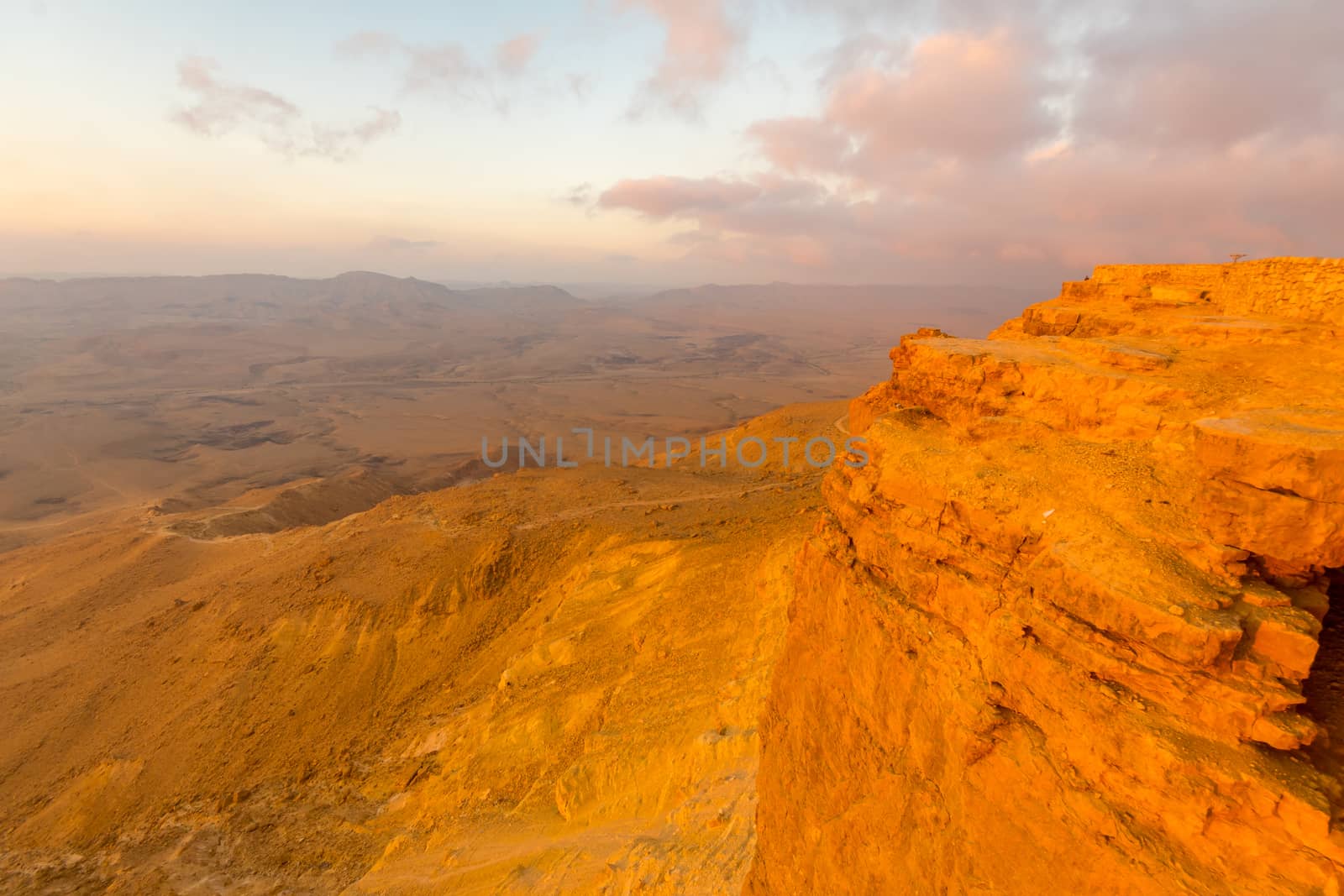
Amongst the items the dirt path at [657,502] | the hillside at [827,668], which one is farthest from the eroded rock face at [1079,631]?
the dirt path at [657,502]

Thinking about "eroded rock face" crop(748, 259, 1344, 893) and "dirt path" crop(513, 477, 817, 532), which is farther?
"dirt path" crop(513, 477, 817, 532)

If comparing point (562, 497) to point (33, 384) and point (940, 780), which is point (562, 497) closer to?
point (940, 780)

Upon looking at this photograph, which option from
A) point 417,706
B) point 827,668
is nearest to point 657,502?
point 417,706

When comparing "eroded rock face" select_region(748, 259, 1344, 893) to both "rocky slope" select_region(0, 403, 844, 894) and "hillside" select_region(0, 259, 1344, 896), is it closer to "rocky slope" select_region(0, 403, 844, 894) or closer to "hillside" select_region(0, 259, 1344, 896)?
"hillside" select_region(0, 259, 1344, 896)

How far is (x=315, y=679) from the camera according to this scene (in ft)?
49.9

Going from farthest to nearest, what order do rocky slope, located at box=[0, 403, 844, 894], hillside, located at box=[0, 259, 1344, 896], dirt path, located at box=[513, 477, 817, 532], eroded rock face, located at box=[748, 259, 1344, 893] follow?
dirt path, located at box=[513, 477, 817, 532]
rocky slope, located at box=[0, 403, 844, 894]
hillside, located at box=[0, 259, 1344, 896]
eroded rock face, located at box=[748, 259, 1344, 893]

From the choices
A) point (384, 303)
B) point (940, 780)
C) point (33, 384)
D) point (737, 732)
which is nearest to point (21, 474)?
point (33, 384)

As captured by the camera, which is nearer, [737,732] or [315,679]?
[737,732]

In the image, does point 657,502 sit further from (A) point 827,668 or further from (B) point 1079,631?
(B) point 1079,631

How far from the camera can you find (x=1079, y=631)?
489 cm

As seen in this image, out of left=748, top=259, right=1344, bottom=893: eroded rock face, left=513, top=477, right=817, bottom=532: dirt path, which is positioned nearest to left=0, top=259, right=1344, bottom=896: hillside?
left=748, top=259, right=1344, bottom=893: eroded rock face

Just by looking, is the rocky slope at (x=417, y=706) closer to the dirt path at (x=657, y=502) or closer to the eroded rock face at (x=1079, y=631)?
the dirt path at (x=657, y=502)

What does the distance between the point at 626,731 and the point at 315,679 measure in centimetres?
925

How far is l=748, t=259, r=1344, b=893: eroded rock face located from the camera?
413 cm
